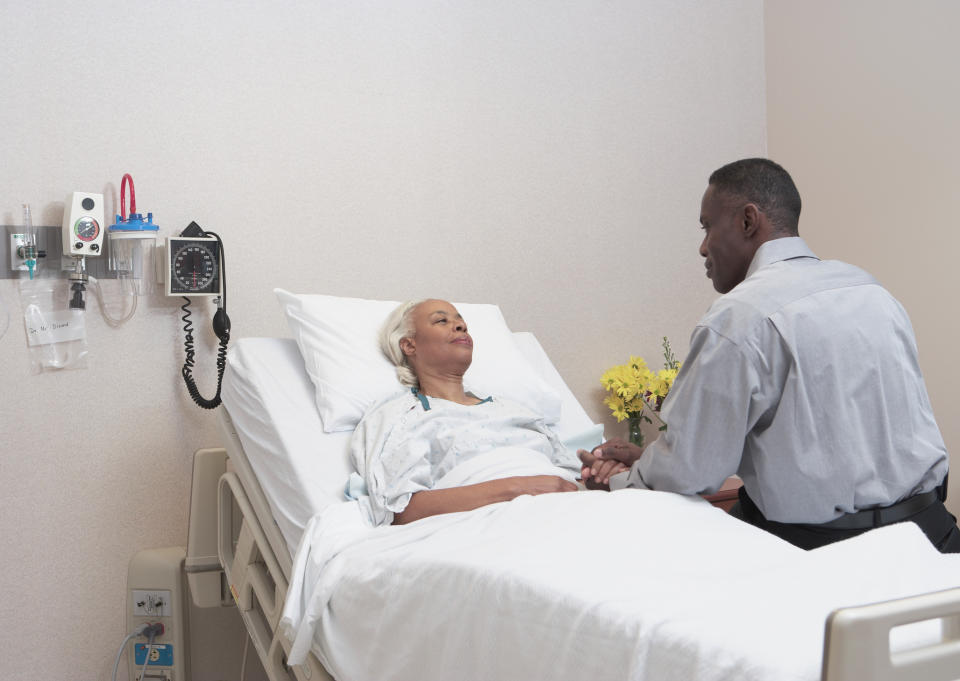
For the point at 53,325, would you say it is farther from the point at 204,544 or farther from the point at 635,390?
the point at 635,390

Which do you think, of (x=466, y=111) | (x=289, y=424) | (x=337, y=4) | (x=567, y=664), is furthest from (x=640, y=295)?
(x=567, y=664)

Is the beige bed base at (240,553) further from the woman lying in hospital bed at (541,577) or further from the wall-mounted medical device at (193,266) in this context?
the wall-mounted medical device at (193,266)

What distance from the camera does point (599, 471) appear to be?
2010mm

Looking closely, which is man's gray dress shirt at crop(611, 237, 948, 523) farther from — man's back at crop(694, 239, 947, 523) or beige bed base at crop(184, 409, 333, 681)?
beige bed base at crop(184, 409, 333, 681)

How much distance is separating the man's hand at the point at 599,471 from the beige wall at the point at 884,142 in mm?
1844

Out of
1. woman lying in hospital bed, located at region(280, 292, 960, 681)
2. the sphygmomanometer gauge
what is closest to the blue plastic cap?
the sphygmomanometer gauge

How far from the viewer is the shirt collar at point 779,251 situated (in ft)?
5.90

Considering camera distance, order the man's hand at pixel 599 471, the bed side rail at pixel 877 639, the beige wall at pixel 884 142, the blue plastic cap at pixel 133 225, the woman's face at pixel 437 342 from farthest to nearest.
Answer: the beige wall at pixel 884 142
the blue plastic cap at pixel 133 225
the woman's face at pixel 437 342
the man's hand at pixel 599 471
the bed side rail at pixel 877 639

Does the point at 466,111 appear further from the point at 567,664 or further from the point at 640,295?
the point at 567,664

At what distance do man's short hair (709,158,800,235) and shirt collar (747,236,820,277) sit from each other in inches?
2.0

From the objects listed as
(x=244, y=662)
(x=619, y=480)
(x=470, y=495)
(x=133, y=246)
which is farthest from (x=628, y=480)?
(x=133, y=246)

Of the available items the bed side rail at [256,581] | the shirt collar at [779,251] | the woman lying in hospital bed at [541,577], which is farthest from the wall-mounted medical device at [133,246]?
the shirt collar at [779,251]

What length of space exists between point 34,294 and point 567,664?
75.5 inches

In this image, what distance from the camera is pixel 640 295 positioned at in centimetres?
356
